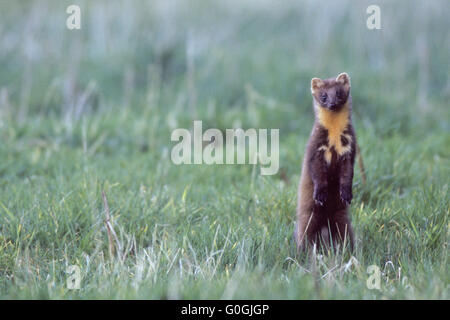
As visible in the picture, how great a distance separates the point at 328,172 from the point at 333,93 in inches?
18.6

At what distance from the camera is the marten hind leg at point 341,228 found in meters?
3.48

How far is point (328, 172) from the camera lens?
11.3ft

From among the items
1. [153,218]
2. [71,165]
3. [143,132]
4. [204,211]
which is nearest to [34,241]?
[153,218]

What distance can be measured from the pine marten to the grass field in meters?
0.15

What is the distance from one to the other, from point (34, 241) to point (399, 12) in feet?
24.1

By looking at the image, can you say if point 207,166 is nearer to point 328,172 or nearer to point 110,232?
point 110,232

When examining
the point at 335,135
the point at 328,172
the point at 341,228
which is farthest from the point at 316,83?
the point at 341,228

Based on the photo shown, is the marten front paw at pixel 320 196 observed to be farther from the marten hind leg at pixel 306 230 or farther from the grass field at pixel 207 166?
the grass field at pixel 207 166

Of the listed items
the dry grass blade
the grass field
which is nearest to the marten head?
the grass field

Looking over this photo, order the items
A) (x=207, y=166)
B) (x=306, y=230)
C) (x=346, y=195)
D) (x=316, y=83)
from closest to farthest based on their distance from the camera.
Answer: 1. (x=346, y=195)
2. (x=306, y=230)
3. (x=316, y=83)
4. (x=207, y=166)

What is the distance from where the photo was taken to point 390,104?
711cm

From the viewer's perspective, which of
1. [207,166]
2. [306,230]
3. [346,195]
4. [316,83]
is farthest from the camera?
[207,166]

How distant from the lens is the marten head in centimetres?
343

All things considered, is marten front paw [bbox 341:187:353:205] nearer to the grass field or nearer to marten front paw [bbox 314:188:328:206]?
marten front paw [bbox 314:188:328:206]
